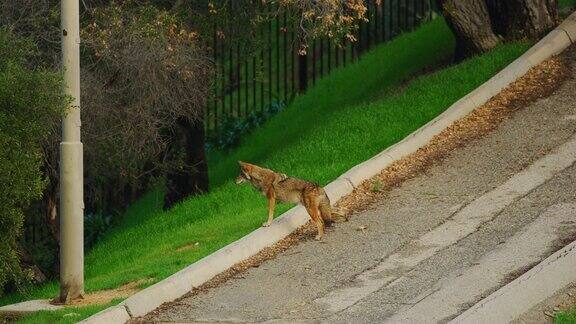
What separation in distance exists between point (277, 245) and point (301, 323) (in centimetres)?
297

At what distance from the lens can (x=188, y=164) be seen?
18.8 metres

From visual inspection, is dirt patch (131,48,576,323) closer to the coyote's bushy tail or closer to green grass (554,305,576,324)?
the coyote's bushy tail

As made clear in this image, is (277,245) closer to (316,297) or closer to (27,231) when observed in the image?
(316,297)

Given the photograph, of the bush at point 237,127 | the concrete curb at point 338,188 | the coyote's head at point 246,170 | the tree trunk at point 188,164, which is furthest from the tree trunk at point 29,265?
the bush at point 237,127

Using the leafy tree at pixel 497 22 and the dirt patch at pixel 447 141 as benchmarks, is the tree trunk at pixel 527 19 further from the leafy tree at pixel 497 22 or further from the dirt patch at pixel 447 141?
the dirt patch at pixel 447 141

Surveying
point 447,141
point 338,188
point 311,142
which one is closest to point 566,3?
point 447,141

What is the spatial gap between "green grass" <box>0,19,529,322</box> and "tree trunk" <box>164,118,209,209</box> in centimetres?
30

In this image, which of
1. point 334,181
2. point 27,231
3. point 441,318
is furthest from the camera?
point 27,231

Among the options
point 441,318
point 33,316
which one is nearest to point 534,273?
point 441,318

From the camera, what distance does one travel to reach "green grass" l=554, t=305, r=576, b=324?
32.7ft

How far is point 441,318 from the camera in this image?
10633 mm

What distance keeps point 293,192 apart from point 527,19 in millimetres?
7247

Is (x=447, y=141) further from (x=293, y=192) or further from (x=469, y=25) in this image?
(x=293, y=192)

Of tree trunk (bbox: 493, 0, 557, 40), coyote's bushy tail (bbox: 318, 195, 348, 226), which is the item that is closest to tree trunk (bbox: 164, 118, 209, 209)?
coyote's bushy tail (bbox: 318, 195, 348, 226)
